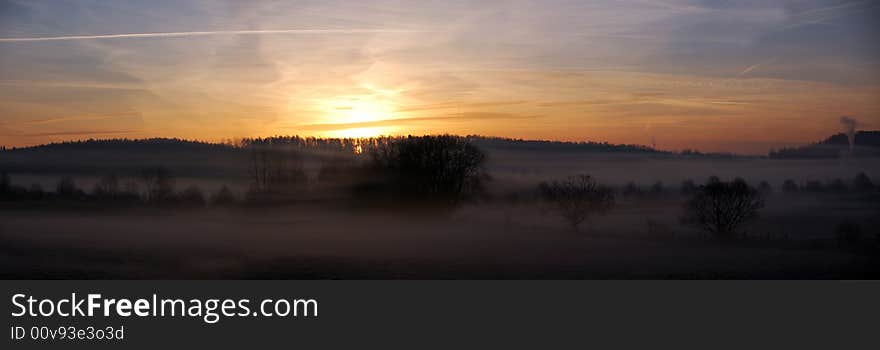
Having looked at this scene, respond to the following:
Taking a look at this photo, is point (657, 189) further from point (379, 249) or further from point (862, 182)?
point (379, 249)

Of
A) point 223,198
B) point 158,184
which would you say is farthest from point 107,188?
point 223,198

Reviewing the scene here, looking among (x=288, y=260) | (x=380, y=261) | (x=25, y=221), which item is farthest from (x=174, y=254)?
(x=25, y=221)

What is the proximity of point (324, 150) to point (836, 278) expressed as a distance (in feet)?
143

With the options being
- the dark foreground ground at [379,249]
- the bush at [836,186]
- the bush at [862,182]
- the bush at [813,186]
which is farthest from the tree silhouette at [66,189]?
the bush at [813,186]

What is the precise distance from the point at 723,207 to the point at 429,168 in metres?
21.6

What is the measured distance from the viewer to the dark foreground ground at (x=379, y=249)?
23.8 metres

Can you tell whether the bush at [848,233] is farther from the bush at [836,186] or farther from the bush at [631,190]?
the bush at [836,186]

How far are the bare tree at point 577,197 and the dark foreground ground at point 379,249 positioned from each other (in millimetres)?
1811

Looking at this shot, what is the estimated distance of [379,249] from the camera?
30328 mm

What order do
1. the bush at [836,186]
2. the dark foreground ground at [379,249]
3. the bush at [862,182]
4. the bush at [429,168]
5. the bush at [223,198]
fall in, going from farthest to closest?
1. the bush at [836,186]
2. the bush at [862,182]
3. the bush at [223,198]
4. the bush at [429,168]
5. the dark foreground ground at [379,249]

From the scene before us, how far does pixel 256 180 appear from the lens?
5816 cm

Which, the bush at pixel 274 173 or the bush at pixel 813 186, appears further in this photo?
the bush at pixel 813 186

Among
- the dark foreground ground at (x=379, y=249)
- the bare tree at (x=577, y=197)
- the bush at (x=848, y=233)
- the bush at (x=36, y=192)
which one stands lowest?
the bush at (x=848, y=233)

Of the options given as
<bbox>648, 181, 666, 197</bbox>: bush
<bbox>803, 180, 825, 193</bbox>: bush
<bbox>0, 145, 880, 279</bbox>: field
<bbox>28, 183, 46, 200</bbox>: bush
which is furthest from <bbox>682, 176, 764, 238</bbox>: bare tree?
<bbox>28, 183, 46, 200</bbox>: bush
